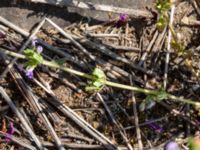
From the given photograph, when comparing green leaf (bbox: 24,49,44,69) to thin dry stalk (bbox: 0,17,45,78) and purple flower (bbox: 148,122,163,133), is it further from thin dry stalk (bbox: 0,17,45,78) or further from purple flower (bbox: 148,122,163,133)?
purple flower (bbox: 148,122,163,133)

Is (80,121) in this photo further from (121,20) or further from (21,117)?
(121,20)

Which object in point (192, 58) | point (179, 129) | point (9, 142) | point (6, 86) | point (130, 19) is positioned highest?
point (130, 19)

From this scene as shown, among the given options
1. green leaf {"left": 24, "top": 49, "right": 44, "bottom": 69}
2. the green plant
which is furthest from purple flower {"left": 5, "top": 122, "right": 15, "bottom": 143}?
the green plant

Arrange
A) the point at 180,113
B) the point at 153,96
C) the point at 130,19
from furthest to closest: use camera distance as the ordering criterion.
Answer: the point at 130,19, the point at 180,113, the point at 153,96

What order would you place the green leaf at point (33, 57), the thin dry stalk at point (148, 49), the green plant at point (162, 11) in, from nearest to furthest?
the green leaf at point (33, 57) → the green plant at point (162, 11) → the thin dry stalk at point (148, 49)

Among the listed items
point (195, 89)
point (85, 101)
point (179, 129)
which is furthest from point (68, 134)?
point (195, 89)

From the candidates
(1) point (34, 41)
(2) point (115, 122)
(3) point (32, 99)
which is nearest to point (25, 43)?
(1) point (34, 41)

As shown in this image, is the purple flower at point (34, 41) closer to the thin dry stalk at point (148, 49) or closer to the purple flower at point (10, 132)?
the purple flower at point (10, 132)

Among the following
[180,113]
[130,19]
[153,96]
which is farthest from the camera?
[130,19]

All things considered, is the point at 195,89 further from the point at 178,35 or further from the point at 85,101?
the point at 85,101

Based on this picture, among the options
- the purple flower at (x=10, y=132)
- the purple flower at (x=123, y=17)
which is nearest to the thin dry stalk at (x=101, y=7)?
the purple flower at (x=123, y=17)

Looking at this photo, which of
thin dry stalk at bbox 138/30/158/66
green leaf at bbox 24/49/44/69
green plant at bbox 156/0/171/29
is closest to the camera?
green leaf at bbox 24/49/44/69
